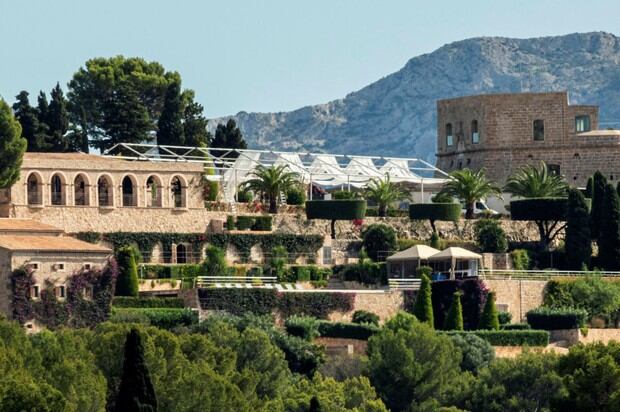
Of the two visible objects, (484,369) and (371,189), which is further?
(371,189)

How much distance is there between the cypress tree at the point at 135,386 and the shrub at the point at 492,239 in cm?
3399

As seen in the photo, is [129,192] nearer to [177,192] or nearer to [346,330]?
[177,192]

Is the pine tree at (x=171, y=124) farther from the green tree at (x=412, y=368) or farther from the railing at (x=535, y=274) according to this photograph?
the green tree at (x=412, y=368)

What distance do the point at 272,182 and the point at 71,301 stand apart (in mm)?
15333

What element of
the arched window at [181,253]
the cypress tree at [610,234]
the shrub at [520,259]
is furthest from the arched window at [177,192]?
the cypress tree at [610,234]

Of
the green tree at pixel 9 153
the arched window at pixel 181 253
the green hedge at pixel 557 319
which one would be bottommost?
the green hedge at pixel 557 319

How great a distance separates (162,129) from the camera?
99.3 metres

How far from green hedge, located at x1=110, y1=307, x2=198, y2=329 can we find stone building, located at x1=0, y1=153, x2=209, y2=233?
286 inches

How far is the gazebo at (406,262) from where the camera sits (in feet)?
276

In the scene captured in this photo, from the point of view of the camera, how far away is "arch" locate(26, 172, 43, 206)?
82250mm

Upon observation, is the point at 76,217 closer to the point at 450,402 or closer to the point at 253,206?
the point at 253,206

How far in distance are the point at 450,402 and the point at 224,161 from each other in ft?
85.6

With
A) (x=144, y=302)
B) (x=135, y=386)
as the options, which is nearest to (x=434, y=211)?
(x=144, y=302)

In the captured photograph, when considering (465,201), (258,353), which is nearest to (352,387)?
(258,353)
